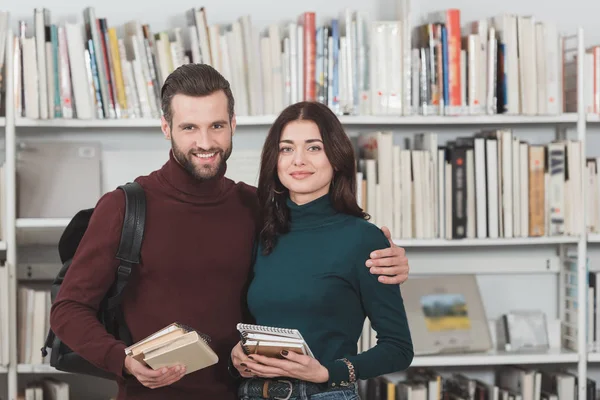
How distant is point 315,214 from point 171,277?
34cm

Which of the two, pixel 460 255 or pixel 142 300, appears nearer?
pixel 142 300

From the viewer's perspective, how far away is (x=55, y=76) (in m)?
2.90

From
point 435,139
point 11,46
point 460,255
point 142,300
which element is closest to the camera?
point 142,300

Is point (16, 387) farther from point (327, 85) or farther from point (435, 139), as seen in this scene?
point (435, 139)

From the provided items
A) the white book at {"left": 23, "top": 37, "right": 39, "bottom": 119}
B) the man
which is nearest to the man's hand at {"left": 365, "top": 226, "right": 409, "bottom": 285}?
the man

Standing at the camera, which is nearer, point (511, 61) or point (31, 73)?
point (31, 73)

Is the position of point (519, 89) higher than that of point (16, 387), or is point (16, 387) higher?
point (519, 89)

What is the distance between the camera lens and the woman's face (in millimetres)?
1933

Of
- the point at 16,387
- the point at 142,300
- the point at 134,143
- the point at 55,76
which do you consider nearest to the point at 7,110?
the point at 55,76

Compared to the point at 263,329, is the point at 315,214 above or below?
above

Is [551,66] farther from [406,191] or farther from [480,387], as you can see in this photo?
[480,387]

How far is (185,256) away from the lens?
1947 millimetres

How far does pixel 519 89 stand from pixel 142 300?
1.72 meters

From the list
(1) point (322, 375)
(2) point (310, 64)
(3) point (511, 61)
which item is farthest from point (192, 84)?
(3) point (511, 61)
